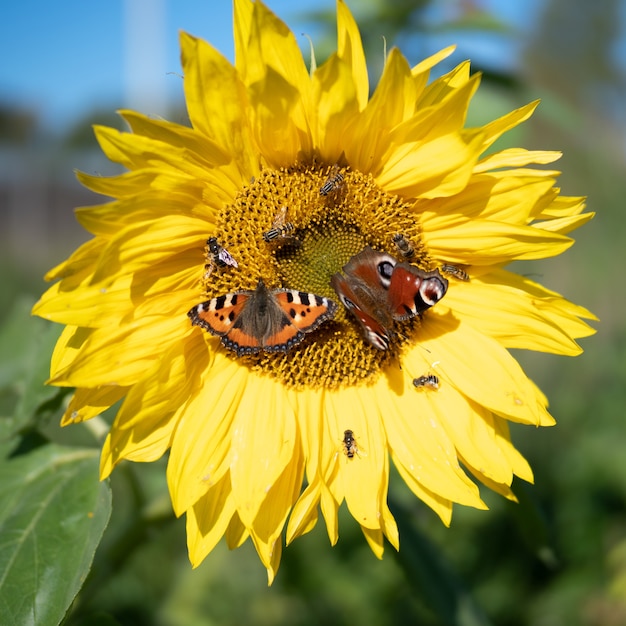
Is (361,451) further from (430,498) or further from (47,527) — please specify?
(47,527)

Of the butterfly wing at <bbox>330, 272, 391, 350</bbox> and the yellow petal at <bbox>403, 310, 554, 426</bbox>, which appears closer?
the yellow petal at <bbox>403, 310, 554, 426</bbox>

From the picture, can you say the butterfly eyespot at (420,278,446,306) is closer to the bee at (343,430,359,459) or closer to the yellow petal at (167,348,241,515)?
the bee at (343,430,359,459)

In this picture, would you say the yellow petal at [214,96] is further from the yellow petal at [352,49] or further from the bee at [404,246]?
the bee at [404,246]

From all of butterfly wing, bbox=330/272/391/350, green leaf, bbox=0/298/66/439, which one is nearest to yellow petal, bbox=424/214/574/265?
butterfly wing, bbox=330/272/391/350

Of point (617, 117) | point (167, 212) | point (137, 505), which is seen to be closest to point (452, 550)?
point (137, 505)

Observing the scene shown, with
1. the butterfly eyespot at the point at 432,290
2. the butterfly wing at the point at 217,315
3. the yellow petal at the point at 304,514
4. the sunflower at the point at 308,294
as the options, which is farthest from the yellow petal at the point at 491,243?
the yellow petal at the point at 304,514

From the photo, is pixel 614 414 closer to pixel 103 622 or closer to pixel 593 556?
pixel 593 556
